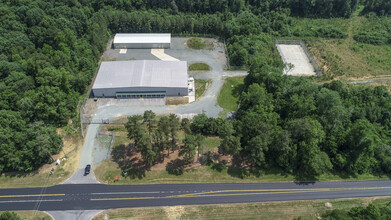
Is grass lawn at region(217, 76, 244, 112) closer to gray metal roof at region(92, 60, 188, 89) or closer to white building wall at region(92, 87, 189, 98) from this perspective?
white building wall at region(92, 87, 189, 98)

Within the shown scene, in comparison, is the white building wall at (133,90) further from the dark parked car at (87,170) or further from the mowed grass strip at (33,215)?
the mowed grass strip at (33,215)

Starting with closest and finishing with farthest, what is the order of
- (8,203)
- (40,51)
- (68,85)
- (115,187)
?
1. (8,203)
2. (115,187)
3. (68,85)
4. (40,51)

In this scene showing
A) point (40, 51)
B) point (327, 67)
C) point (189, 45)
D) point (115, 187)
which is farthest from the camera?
point (189, 45)

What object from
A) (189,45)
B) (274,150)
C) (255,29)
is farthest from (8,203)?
(255,29)

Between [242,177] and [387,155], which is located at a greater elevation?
[387,155]

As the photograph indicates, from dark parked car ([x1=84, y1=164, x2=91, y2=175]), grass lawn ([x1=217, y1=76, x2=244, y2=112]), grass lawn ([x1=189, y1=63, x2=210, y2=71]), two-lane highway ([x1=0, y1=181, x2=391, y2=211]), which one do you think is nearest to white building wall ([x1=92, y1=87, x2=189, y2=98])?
grass lawn ([x1=217, y1=76, x2=244, y2=112])

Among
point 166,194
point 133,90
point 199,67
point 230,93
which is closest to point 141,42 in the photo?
point 199,67

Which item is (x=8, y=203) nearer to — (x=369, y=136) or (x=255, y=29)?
(x=369, y=136)
